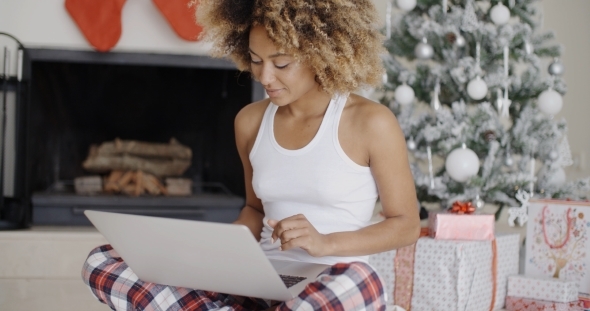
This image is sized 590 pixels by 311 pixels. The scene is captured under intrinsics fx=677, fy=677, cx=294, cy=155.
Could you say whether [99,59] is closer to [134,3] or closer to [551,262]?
[134,3]

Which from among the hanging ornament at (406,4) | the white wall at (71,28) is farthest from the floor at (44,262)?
the hanging ornament at (406,4)

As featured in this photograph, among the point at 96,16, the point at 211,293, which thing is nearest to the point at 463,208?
the point at 211,293

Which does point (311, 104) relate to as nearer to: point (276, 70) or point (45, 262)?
point (276, 70)

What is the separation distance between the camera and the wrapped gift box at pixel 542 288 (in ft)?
5.50

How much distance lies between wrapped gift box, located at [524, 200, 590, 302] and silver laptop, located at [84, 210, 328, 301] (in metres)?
0.97

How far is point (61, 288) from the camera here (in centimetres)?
198

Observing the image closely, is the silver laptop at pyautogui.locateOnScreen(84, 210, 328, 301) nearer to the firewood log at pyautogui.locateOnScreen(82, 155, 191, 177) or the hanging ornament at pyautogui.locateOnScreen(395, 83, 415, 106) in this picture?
the hanging ornament at pyautogui.locateOnScreen(395, 83, 415, 106)

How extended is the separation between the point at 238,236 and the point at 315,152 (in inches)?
16.0

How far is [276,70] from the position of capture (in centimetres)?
119

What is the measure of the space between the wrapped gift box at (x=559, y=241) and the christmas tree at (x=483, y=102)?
0.20 m

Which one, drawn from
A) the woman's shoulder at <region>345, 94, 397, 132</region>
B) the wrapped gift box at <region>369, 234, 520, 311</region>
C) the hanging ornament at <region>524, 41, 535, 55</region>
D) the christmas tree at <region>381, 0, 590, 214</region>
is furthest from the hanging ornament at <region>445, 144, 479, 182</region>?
the woman's shoulder at <region>345, 94, 397, 132</region>

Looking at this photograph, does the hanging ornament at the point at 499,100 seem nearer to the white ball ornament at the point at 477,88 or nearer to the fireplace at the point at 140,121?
the white ball ornament at the point at 477,88

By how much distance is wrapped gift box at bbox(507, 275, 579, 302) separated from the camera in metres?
1.68

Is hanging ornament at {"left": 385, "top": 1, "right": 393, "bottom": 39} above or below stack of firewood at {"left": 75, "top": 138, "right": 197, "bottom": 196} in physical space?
above
